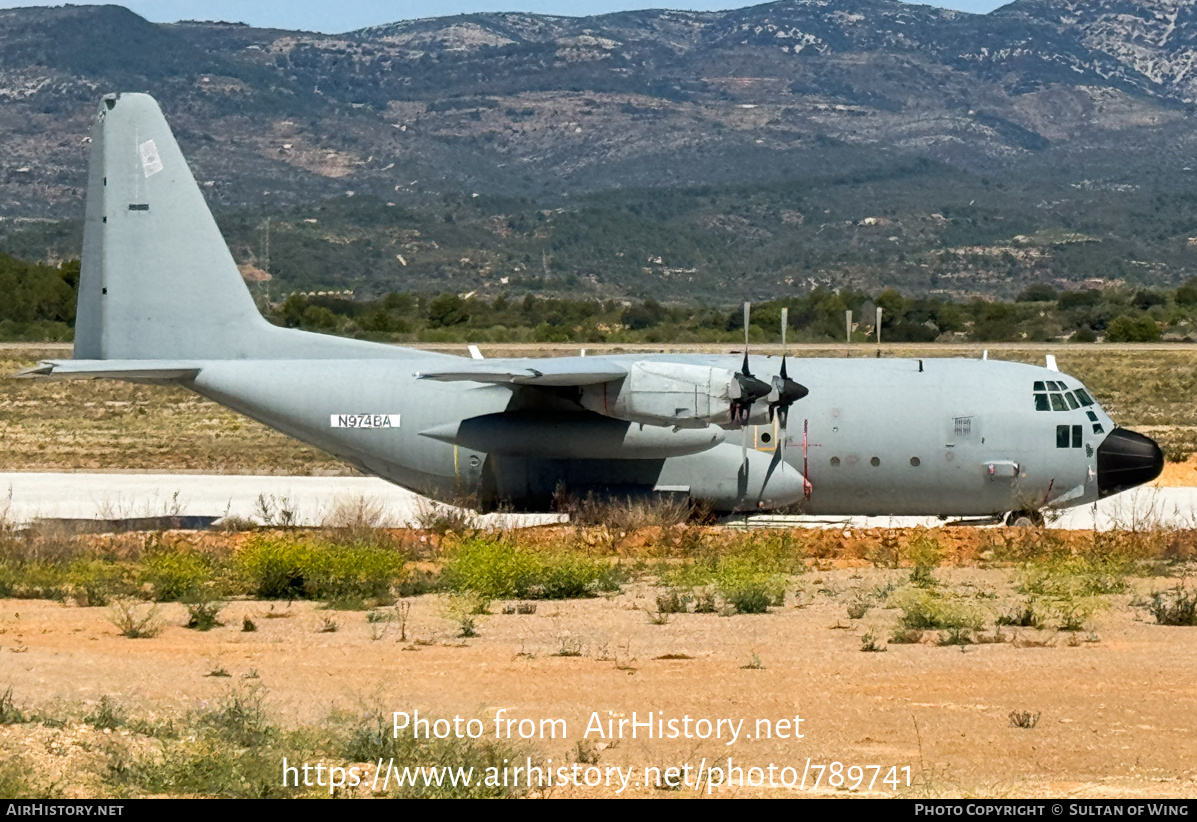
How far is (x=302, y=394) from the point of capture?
1130 inches

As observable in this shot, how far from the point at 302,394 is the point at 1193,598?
15.1 meters

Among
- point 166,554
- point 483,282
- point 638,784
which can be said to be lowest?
point 483,282

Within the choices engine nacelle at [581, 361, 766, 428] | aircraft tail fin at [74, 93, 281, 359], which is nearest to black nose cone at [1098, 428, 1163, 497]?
engine nacelle at [581, 361, 766, 428]

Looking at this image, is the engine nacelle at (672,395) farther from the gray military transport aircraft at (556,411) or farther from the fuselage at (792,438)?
the fuselage at (792,438)

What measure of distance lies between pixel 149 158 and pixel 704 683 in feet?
57.2

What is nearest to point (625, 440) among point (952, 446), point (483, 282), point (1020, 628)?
point (952, 446)

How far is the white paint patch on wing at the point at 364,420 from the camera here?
28.7 metres

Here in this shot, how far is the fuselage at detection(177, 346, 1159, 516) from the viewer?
92.3ft

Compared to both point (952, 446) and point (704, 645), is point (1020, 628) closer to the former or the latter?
point (704, 645)

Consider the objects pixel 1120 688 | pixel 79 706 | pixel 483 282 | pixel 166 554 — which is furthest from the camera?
pixel 483 282

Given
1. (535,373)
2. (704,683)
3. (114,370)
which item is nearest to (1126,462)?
(535,373)

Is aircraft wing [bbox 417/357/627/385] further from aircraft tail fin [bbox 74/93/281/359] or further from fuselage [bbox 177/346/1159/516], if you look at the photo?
aircraft tail fin [bbox 74/93/281/359]
